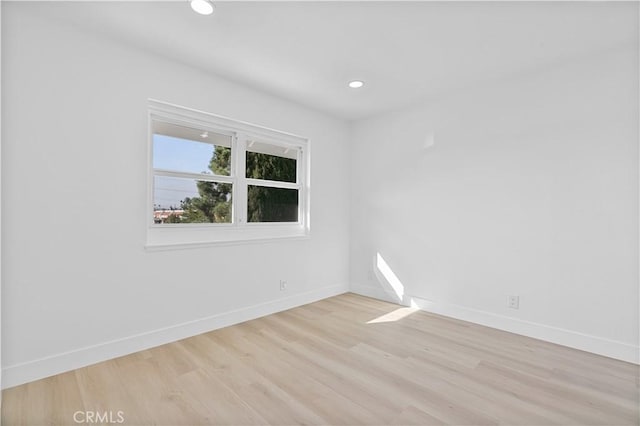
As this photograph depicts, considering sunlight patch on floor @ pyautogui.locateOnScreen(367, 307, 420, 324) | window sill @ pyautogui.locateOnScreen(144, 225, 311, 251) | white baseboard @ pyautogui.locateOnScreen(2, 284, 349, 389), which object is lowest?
sunlight patch on floor @ pyautogui.locateOnScreen(367, 307, 420, 324)

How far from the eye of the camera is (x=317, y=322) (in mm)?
3297

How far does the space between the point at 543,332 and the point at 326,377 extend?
212cm

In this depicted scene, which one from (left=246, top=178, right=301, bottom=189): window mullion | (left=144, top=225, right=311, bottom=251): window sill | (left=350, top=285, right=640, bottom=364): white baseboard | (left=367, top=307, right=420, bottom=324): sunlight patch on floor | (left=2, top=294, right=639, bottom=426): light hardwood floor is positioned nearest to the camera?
(left=2, top=294, right=639, bottom=426): light hardwood floor

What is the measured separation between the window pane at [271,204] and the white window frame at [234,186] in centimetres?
6

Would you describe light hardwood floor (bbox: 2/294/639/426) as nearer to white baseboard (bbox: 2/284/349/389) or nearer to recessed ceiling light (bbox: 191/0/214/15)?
A: white baseboard (bbox: 2/284/349/389)

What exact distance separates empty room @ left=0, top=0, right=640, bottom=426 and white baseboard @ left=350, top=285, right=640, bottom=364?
0.02 metres

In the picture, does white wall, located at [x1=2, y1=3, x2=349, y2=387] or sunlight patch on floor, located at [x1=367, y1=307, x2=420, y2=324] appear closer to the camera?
white wall, located at [x1=2, y1=3, x2=349, y2=387]

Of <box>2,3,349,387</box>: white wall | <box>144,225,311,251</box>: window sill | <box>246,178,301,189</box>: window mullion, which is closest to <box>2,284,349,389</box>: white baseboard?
<box>2,3,349,387</box>: white wall

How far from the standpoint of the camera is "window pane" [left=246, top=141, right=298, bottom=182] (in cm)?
358

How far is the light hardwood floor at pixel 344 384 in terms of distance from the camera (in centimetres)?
179

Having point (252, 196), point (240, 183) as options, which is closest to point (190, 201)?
point (240, 183)

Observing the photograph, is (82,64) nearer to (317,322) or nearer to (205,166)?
(205,166)

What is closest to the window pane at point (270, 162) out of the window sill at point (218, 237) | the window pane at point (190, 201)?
the window pane at point (190, 201)

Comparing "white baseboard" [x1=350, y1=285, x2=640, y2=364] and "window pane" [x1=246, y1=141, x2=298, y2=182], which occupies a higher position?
"window pane" [x1=246, y1=141, x2=298, y2=182]
